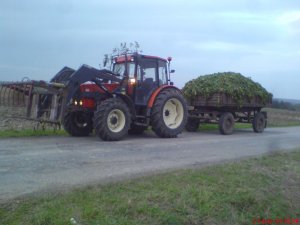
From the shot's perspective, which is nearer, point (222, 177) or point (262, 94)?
point (222, 177)

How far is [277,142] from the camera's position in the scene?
1323cm

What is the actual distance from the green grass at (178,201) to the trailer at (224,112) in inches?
310

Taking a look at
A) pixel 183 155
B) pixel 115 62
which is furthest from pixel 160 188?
pixel 115 62

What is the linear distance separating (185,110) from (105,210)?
9.28 metres

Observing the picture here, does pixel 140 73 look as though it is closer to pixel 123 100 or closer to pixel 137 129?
pixel 123 100

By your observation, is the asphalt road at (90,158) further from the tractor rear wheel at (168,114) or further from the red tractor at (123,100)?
the tractor rear wheel at (168,114)

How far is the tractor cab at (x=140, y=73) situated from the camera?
13.0 meters

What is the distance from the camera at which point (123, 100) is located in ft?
41.3

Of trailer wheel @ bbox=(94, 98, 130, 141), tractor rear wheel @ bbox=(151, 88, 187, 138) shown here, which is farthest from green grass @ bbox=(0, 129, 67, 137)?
tractor rear wheel @ bbox=(151, 88, 187, 138)

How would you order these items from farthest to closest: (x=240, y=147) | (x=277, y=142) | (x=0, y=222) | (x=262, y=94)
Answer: (x=262, y=94), (x=277, y=142), (x=240, y=147), (x=0, y=222)

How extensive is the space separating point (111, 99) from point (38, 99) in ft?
6.66

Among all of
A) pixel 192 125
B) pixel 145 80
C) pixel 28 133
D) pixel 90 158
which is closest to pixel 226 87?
pixel 192 125

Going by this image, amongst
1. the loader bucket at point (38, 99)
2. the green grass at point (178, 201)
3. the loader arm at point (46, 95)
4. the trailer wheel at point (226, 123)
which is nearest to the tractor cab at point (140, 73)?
the loader arm at point (46, 95)

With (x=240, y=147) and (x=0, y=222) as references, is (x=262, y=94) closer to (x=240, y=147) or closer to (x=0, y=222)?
(x=240, y=147)
